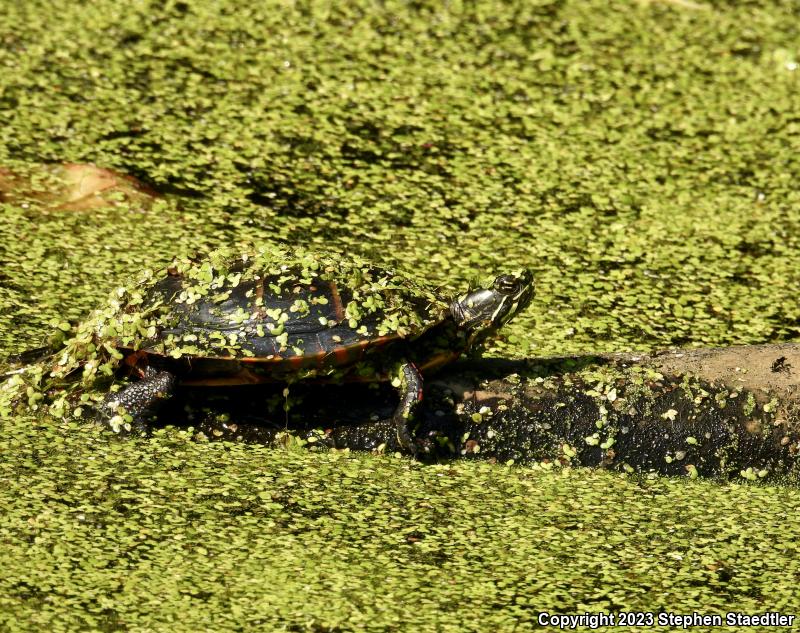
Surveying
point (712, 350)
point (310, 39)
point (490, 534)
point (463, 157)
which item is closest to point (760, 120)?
point (463, 157)

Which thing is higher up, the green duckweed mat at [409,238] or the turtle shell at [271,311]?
the turtle shell at [271,311]

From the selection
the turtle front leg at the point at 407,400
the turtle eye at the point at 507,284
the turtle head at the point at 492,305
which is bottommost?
the turtle front leg at the point at 407,400

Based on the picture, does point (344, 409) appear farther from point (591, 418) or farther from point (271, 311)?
point (591, 418)

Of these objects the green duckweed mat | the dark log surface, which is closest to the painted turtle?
the dark log surface

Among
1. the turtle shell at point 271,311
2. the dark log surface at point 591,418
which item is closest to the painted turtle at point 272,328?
the turtle shell at point 271,311

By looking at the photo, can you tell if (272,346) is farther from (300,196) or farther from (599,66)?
(599,66)

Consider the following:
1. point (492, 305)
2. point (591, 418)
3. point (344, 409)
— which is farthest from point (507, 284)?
point (344, 409)

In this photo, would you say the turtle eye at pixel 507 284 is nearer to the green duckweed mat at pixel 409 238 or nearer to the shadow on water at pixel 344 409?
the shadow on water at pixel 344 409
